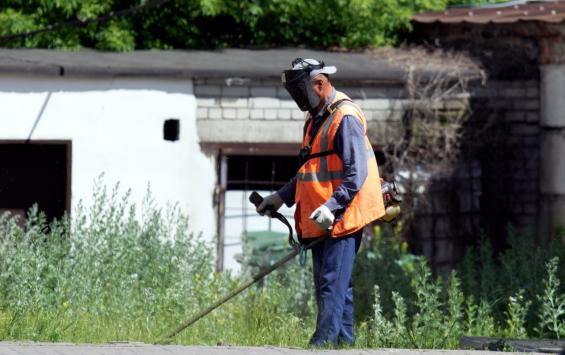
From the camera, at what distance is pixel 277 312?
11.8m

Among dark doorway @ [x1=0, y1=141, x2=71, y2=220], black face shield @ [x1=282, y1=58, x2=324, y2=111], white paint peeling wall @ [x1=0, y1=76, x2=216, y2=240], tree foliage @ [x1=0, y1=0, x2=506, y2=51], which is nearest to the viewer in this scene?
black face shield @ [x1=282, y1=58, x2=324, y2=111]

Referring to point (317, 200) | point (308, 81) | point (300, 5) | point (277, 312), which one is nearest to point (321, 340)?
point (317, 200)

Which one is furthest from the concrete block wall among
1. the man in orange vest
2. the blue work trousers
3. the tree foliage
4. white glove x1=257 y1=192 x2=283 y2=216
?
the blue work trousers

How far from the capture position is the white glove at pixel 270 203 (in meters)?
9.62

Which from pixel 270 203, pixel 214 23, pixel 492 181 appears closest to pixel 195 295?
pixel 270 203

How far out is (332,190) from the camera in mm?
9109

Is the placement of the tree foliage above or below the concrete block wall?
above

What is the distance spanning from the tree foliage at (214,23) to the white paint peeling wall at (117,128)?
122 centimetres

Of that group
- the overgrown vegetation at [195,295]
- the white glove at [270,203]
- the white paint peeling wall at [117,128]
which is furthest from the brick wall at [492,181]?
the white glove at [270,203]

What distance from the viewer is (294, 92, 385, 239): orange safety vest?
357 inches

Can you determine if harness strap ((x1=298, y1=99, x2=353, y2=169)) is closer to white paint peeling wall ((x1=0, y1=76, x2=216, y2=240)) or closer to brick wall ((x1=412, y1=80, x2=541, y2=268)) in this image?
white paint peeling wall ((x1=0, y1=76, x2=216, y2=240))

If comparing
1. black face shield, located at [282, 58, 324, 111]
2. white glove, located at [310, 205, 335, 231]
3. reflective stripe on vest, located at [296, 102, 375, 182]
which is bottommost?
white glove, located at [310, 205, 335, 231]

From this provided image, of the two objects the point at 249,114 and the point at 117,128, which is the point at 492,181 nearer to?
the point at 249,114

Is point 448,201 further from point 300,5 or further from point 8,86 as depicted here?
point 8,86
